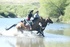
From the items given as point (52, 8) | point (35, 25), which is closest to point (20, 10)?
point (52, 8)

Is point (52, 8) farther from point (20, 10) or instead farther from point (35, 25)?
point (20, 10)

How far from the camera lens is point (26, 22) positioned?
2330 cm

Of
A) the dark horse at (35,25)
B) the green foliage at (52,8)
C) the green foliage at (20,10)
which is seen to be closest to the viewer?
the dark horse at (35,25)

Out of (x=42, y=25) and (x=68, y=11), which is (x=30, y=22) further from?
(x=68, y=11)

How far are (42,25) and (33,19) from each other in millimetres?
1262

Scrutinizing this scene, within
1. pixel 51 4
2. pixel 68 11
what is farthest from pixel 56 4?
pixel 68 11

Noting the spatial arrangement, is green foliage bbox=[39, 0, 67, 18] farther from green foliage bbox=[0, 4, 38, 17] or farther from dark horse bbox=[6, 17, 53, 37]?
dark horse bbox=[6, 17, 53, 37]

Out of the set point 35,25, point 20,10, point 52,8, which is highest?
point 35,25

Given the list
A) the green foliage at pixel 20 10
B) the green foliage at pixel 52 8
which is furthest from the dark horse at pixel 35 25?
the green foliage at pixel 20 10

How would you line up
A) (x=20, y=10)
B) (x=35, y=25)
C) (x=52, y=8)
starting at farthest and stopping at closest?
(x=20, y=10), (x=52, y=8), (x=35, y=25)

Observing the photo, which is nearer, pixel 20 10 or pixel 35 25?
pixel 35 25

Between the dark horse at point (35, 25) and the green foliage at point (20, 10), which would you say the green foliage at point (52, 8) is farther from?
the dark horse at point (35, 25)

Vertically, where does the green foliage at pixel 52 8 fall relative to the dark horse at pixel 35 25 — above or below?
below

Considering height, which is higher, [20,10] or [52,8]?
[52,8]
